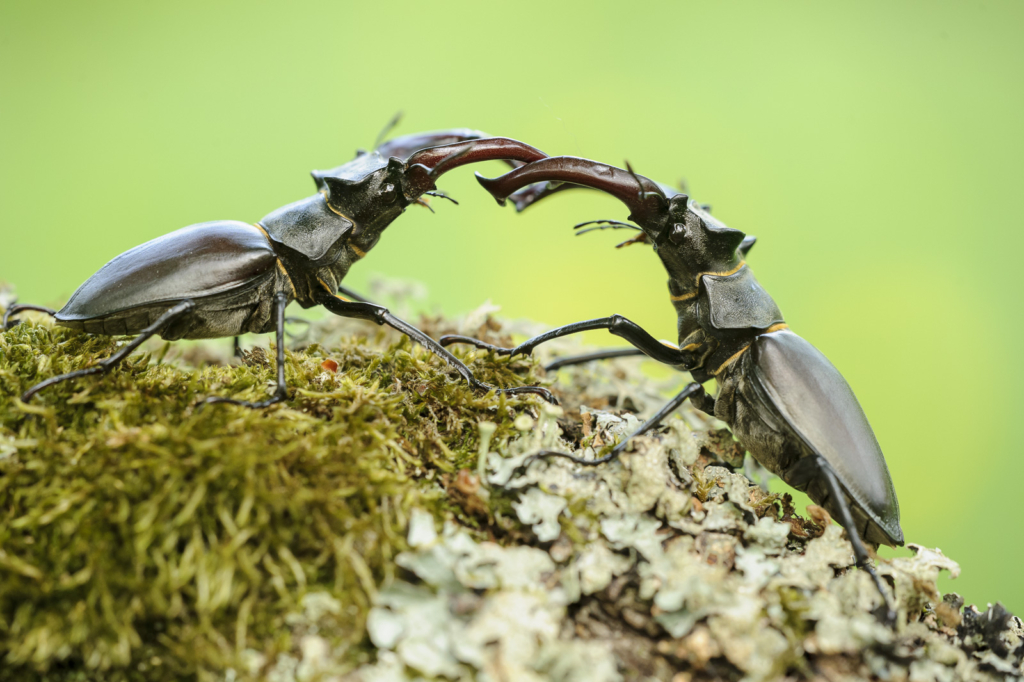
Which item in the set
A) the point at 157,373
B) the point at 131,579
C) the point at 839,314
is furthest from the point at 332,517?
the point at 839,314

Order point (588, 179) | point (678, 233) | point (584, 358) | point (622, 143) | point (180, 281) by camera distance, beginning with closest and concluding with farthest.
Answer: point (180, 281) < point (588, 179) < point (678, 233) < point (584, 358) < point (622, 143)

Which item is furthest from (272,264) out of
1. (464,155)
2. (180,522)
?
(180,522)

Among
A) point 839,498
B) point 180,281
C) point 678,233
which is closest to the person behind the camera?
point 839,498

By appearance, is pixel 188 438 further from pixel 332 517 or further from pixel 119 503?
pixel 332 517

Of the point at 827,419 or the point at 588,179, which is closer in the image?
the point at 827,419

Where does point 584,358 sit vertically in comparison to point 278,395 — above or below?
above

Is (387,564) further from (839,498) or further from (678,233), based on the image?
(678,233)
